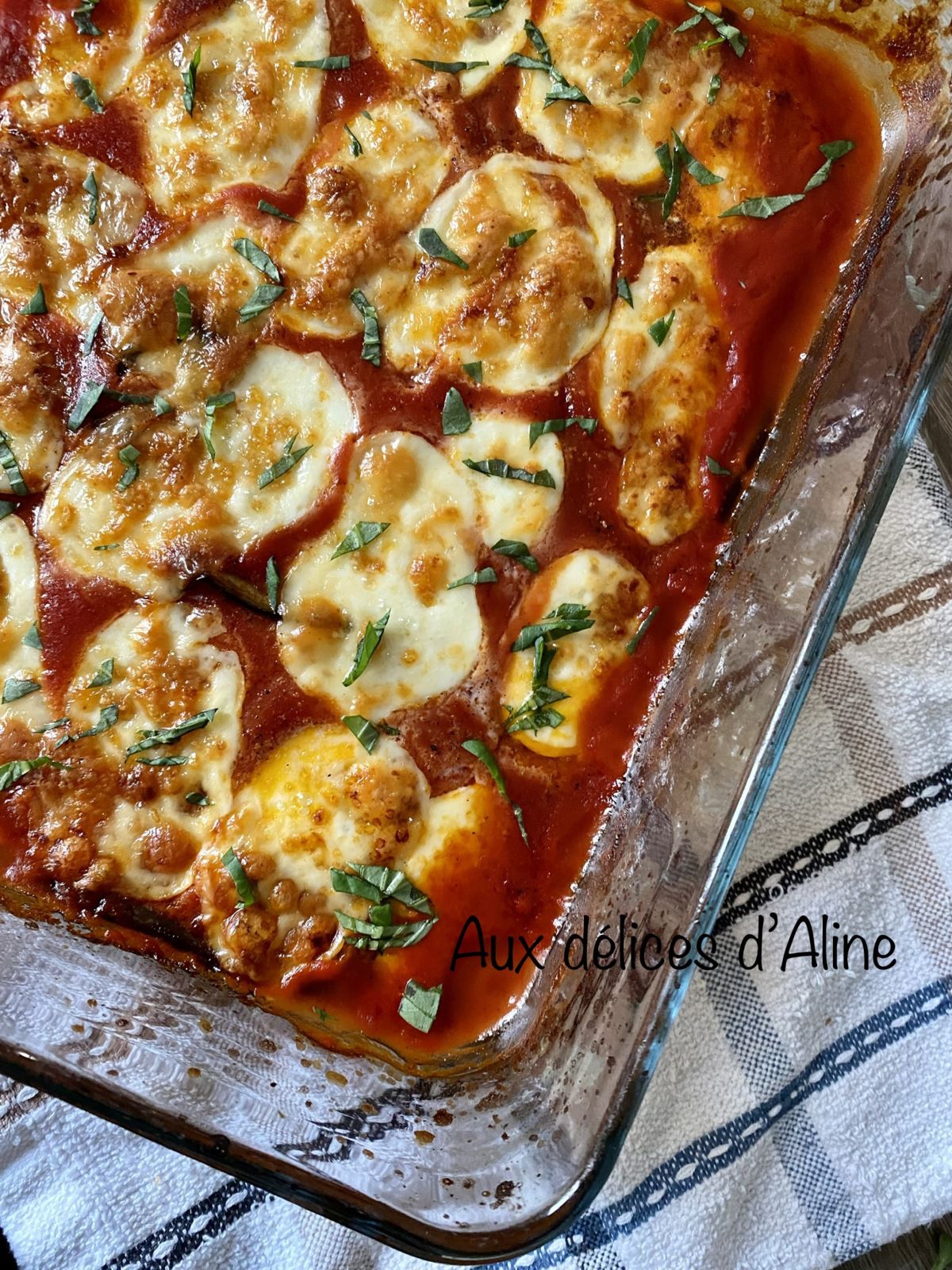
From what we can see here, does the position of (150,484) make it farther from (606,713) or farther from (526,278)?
(606,713)

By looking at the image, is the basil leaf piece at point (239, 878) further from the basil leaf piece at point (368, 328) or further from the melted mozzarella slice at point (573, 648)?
the basil leaf piece at point (368, 328)

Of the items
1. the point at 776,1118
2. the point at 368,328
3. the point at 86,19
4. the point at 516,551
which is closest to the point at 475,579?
the point at 516,551

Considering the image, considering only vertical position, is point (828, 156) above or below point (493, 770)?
above

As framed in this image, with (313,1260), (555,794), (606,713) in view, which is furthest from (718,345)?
(313,1260)

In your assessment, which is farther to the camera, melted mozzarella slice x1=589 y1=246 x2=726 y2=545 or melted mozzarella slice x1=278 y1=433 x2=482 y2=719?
melted mozzarella slice x1=589 y1=246 x2=726 y2=545

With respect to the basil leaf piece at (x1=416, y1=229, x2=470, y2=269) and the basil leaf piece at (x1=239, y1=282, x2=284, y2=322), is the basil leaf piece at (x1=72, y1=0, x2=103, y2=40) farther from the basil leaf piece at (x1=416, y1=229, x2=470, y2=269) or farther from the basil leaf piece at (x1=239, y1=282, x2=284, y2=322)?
the basil leaf piece at (x1=416, y1=229, x2=470, y2=269)

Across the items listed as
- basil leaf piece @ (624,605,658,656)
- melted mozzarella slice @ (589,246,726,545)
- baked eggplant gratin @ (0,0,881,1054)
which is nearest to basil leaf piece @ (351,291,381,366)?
baked eggplant gratin @ (0,0,881,1054)

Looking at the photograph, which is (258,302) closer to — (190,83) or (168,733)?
(190,83)
